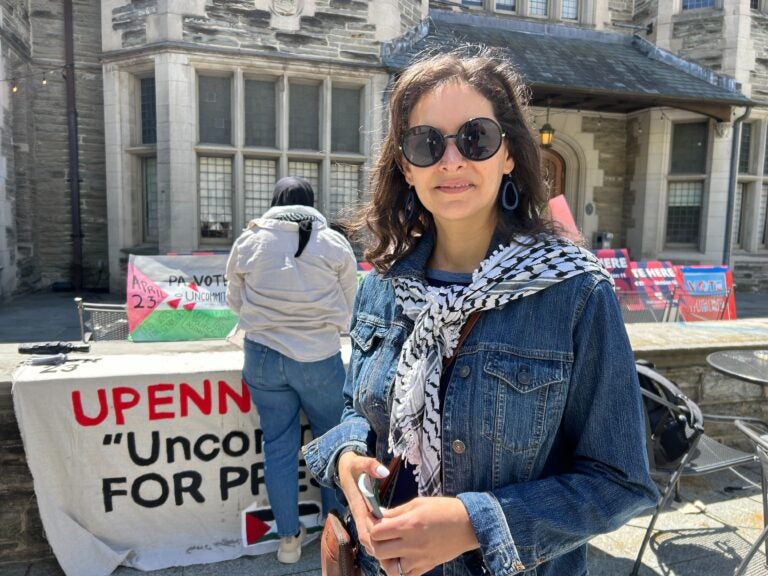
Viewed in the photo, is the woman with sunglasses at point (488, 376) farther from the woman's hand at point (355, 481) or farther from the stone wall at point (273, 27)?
the stone wall at point (273, 27)

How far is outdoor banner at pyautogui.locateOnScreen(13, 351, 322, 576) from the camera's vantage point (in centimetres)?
243

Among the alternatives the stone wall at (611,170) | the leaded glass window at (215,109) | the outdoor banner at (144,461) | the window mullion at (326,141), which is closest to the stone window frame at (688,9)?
the stone wall at (611,170)

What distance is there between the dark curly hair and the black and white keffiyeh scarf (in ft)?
0.29

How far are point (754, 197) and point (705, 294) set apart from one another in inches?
218

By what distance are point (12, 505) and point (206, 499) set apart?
2.67ft

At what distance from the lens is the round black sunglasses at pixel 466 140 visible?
1.15m

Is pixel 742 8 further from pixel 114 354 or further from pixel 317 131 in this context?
pixel 114 354

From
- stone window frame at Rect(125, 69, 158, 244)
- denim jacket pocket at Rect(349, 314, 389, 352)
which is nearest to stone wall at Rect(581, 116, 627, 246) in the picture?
stone window frame at Rect(125, 69, 158, 244)

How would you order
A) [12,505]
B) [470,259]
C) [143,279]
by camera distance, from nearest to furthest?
[470,259] < [12,505] < [143,279]

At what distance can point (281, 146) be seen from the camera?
859 cm

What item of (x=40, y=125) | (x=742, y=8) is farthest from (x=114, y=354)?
(x=742, y=8)

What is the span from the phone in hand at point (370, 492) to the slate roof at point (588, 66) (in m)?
7.91

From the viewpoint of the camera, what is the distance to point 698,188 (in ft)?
36.0

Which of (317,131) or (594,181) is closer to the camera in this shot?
(317,131)
